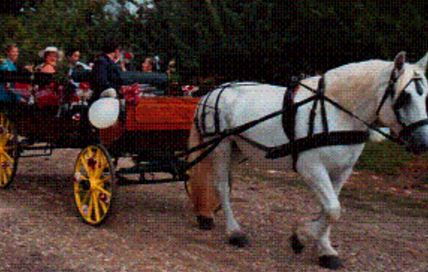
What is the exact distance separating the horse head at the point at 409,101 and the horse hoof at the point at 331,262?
1.14 m

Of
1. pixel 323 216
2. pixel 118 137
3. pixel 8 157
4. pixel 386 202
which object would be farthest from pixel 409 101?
pixel 8 157

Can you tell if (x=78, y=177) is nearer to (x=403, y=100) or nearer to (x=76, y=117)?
(x=76, y=117)

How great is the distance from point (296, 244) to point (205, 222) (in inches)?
52.2

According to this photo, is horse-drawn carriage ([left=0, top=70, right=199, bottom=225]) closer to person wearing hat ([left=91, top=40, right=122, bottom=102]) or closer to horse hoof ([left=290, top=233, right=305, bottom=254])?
person wearing hat ([left=91, top=40, right=122, bottom=102])

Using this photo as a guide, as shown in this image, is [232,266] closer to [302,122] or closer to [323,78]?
[302,122]

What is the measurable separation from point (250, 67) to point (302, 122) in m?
10.2

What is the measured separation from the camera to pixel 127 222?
8055 mm

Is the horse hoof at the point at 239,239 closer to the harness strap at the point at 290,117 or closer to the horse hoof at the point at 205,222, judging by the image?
the horse hoof at the point at 205,222

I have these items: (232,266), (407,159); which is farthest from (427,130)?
(407,159)

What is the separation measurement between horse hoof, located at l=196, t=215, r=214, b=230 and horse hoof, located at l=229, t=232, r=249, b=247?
70cm

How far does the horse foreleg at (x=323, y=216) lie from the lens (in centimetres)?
625

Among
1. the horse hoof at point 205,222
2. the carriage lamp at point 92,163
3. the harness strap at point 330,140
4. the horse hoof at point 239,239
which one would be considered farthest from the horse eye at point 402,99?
the carriage lamp at point 92,163

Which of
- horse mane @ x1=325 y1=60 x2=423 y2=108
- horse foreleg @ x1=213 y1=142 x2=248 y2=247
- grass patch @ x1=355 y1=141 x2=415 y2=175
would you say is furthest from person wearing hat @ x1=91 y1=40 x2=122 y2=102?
grass patch @ x1=355 y1=141 x2=415 y2=175

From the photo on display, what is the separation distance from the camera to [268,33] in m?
16.4
